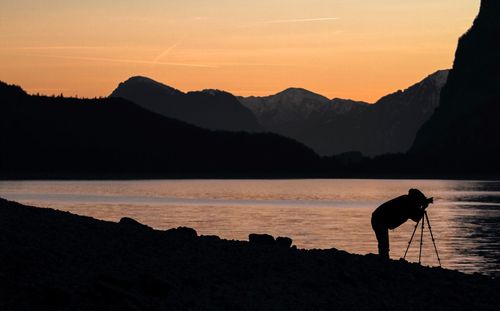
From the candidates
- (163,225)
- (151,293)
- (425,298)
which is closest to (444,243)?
(163,225)

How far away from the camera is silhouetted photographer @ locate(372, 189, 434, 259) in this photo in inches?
1001

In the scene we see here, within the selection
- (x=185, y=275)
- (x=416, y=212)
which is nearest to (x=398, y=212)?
(x=416, y=212)

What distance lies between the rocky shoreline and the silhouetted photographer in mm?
685

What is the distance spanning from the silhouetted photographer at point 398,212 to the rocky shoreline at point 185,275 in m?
0.69

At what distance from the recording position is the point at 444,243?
64.1 m

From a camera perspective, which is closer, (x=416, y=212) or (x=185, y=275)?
(x=185, y=275)

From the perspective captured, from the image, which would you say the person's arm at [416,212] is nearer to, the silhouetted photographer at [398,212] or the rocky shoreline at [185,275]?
the silhouetted photographer at [398,212]

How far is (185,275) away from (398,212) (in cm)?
753

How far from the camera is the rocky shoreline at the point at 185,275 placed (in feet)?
58.6

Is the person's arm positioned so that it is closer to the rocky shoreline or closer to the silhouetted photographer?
the silhouetted photographer

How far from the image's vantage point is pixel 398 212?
25.9m

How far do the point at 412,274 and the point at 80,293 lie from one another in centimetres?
943

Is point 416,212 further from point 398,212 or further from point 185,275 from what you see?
point 185,275

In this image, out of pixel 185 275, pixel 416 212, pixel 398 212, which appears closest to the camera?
pixel 185 275
